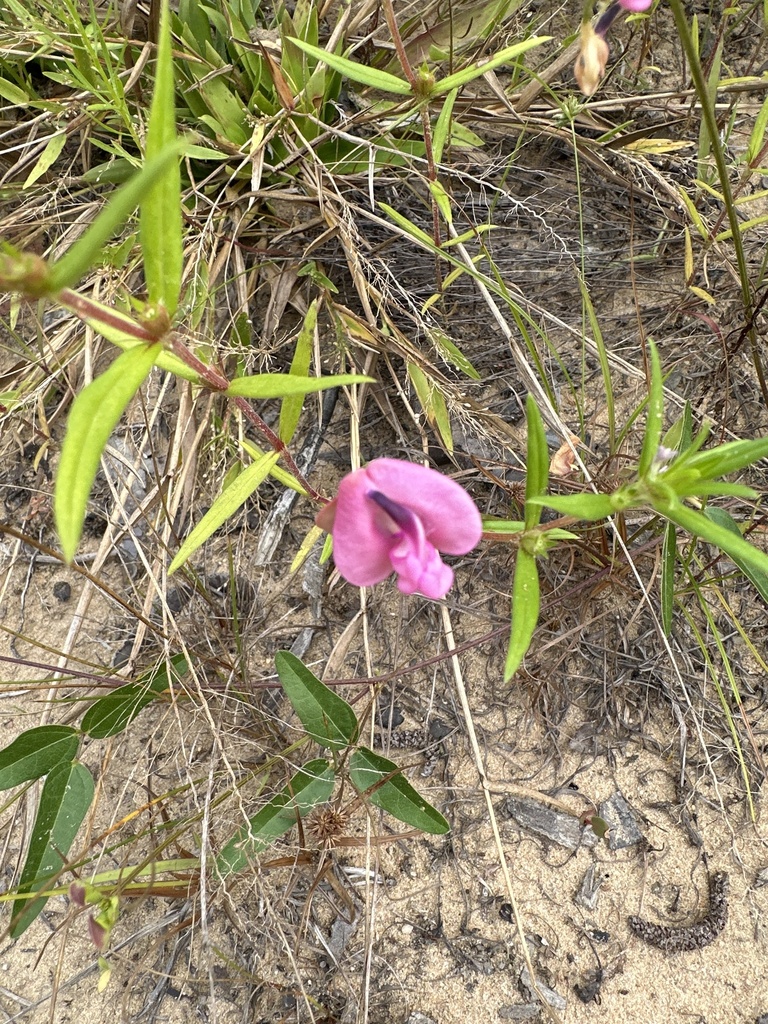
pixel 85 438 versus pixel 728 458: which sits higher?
pixel 85 438

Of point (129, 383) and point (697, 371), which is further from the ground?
point (129, 383)

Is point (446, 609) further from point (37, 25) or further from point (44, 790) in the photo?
point (37, 25)

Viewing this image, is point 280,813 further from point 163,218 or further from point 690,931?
point 163,218

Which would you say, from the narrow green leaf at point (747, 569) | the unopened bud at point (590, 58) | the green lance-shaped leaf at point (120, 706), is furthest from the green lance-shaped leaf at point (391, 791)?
the unopened bud at point (590, 58)

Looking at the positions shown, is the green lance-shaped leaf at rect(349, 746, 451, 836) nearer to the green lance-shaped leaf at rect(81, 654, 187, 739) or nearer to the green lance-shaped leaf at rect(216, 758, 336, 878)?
the green lance-shaped leaf at rect(216, 758, 336, 878)

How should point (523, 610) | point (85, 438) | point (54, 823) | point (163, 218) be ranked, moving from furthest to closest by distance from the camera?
point (54, 823)
point (523, 610)
point (163, 218)
point (85, 438)

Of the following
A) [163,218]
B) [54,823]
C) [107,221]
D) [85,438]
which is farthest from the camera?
[54,823]

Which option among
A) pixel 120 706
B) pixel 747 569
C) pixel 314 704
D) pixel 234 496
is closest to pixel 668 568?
pixel 747 569

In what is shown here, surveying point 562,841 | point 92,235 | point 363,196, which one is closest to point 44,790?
point 562,841

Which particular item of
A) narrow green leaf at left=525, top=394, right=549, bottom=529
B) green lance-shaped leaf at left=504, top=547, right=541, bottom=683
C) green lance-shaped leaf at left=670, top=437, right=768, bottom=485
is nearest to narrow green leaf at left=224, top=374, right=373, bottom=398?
narrow green leaf at left=525, top=394, right=549, bottom=529
